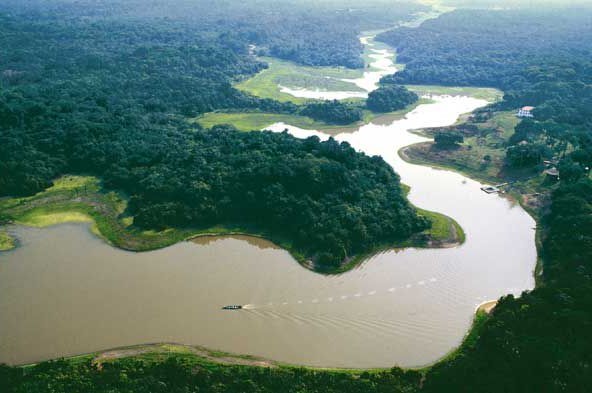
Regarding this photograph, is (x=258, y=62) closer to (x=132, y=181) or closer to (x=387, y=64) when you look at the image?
(x=387, y=64)

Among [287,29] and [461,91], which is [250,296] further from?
[287,29]

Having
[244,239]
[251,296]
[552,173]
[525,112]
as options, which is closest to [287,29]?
[525,112]

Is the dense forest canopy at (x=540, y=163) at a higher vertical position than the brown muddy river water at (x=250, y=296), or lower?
higher

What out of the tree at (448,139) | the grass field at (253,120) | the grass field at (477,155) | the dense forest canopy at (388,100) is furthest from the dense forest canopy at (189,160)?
the tree at (448,139)

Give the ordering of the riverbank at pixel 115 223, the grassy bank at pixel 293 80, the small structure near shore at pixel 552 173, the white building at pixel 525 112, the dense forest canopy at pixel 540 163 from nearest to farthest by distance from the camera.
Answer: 1. the dense forest canopy at pixel 540 163
2. the riverbank at pixel 115 223
3. the small structure near shore at pixel 552 173
4. the white building at pixel 525 112
5. the grassy bank at pixel 293 80

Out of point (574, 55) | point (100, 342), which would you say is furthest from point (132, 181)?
point (574, 55)

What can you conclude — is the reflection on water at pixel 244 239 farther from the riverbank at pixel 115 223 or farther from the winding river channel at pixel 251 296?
the riverbank at pixel 115 223
